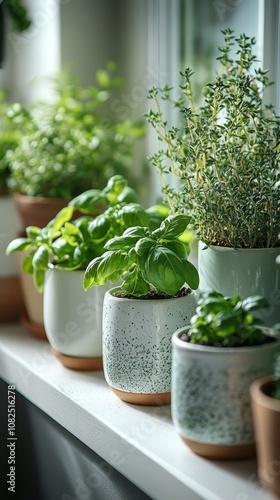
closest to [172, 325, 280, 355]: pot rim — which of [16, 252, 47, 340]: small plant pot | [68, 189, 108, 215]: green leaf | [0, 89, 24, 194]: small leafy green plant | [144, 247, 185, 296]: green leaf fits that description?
[144, 247, 185, 296]: green leaf

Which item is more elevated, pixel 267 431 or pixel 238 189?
pixel 238 189

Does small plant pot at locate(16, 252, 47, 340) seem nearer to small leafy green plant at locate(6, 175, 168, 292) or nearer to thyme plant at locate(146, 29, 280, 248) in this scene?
small leafy green plant at locate(6, 175, 168, 292)

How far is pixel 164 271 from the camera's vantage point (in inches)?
38.1

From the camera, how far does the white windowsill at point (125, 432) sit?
2.75 ft

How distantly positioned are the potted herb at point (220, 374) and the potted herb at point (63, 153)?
0.60m

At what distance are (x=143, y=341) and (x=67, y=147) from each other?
0.56m

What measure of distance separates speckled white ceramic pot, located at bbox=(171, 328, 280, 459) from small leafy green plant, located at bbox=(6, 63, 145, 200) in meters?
0.63

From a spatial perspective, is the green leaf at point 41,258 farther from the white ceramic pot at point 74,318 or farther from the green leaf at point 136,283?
the green leaf at point 136,283

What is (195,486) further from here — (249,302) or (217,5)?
(217,5)

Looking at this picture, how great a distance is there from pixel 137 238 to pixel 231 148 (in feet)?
0.59

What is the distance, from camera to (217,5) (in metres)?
1.40

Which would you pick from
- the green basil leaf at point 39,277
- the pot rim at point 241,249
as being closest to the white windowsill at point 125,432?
the green basil leaf at point 39,277

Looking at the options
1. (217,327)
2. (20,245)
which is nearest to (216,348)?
(217,327)

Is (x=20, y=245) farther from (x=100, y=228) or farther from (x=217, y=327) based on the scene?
(x=217, y=327)
